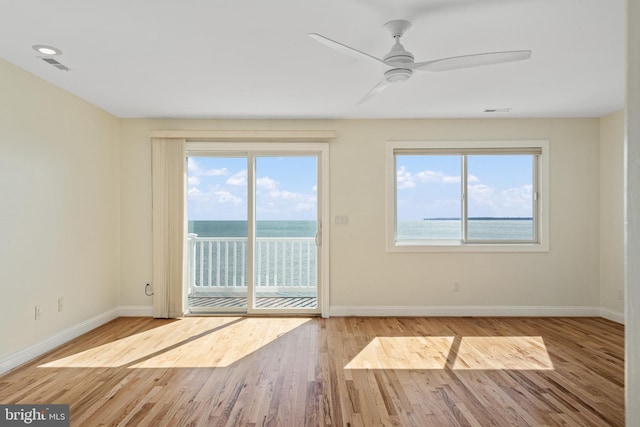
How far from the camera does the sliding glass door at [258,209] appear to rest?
4414 mm

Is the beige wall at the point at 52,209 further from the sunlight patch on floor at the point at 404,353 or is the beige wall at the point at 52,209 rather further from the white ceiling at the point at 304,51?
the sunlight patch on floor at the point at 404,353

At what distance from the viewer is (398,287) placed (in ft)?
14.4

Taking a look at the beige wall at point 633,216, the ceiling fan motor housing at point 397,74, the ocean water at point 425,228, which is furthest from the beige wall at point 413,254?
the beige wall at point 633,216

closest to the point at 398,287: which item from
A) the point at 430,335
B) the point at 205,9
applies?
the point at 430,335

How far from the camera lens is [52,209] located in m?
3.28

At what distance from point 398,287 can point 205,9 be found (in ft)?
11.7

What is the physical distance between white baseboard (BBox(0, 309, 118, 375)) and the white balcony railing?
41.0 inches

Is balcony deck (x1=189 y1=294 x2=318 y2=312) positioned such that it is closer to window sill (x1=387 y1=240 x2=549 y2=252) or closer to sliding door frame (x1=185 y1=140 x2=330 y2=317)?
sliding door frame (x1=185 y1=140 x2=330 y2=317)

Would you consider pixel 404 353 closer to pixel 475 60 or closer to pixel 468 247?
pixel 468 247

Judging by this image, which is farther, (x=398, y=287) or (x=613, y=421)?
(x=398, y=287)

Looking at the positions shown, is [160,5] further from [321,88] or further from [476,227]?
[476,227]

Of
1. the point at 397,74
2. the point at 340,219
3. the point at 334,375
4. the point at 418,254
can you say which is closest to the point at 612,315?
the point at 418,254

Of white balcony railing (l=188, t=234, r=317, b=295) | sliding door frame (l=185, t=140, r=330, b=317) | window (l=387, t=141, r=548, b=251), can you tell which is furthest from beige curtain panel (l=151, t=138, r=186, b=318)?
window (l=387, t=141, r=548, b=251)

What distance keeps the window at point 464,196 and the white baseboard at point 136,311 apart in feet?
10.6
